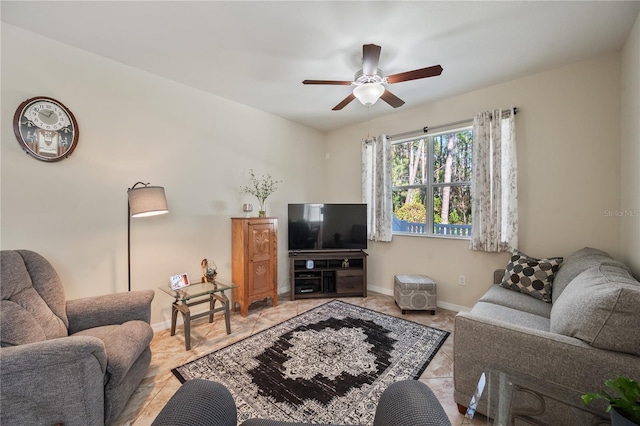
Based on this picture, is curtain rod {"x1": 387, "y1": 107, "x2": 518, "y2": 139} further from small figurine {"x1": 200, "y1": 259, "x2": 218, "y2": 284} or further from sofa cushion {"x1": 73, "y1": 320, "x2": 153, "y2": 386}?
sofa cushion {"x1": 73, "y1": 320, "x2": 153, "y2": 386}

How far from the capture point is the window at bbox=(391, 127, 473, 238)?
3.25 metres

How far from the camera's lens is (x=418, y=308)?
3053mm

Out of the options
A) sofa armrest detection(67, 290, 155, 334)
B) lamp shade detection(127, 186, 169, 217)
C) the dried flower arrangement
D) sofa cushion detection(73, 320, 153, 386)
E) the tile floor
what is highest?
the dried flower arrangement

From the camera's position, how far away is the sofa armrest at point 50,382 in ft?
3.66

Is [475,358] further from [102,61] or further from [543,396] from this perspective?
[102,61]

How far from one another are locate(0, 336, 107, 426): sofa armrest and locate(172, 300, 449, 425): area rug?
729 millimetres

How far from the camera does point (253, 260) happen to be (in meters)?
3.12

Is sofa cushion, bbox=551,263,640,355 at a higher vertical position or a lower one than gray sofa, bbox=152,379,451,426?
higher

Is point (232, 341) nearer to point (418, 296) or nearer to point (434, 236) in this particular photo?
point (418, 296)

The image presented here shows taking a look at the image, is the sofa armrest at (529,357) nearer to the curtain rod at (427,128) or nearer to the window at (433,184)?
the window at (433,184)

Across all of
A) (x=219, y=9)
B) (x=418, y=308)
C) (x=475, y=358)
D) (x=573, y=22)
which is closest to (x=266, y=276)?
(x=418, y=308)

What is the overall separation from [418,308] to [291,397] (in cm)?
197

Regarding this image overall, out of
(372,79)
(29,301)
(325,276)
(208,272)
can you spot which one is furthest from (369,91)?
(29,301)

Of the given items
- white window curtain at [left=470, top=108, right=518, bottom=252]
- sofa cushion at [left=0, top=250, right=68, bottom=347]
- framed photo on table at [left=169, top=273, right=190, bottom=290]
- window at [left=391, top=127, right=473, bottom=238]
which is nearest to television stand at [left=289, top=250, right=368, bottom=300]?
window at [left=391, top=127, right=473, bottom=238]
